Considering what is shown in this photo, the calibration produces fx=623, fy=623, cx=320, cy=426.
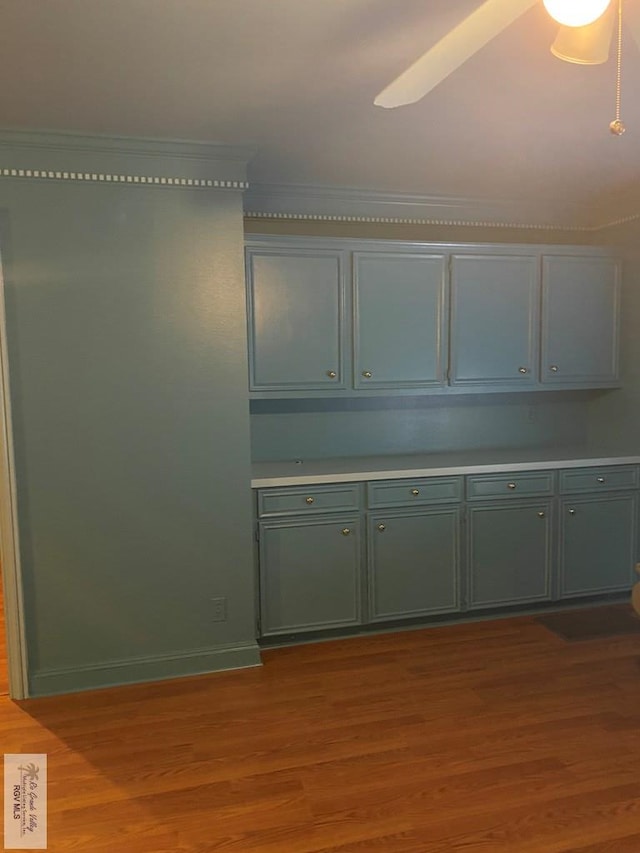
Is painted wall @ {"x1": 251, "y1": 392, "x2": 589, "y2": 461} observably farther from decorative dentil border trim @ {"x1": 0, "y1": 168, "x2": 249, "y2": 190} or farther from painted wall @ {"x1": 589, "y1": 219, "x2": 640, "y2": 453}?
decorative dentil border trim @ {"x1": 0, "y1": 168, "x2": 249, "y2": 190}

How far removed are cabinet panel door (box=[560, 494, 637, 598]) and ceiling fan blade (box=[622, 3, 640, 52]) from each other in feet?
8.44

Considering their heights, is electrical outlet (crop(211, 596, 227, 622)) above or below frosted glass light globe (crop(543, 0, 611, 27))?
below

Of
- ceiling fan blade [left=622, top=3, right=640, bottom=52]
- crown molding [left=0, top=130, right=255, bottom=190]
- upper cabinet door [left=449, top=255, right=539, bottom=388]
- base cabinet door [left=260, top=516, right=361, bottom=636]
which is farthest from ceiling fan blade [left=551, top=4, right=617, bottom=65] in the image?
base cabinet door [left=260, top=516, right=361, bottom=636]

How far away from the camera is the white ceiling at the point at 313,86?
181 cm

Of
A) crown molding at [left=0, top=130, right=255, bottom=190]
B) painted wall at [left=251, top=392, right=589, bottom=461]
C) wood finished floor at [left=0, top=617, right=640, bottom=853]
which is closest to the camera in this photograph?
wood finished floor at [left=0, top=617, right=640, bottom=853]

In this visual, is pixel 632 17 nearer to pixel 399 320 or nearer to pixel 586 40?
pixel 586 40

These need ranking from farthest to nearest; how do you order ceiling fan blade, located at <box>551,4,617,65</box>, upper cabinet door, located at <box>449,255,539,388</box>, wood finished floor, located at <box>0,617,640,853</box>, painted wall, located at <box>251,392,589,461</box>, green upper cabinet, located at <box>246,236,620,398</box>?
painted wall, located at <box>251,392,589,461</box>, upper cabinet door, located at <box>449,255,539,388</box>, green upper cabinet, located at <box>246,236,620,398</box>, wood finished floor, located at <box>0,617,640,853</box>, ceiling fan blade, located at <box>551,4,617,65</box>

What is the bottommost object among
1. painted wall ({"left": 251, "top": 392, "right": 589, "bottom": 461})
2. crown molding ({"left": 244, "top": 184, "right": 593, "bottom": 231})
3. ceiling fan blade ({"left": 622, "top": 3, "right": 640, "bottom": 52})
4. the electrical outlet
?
the electrical outlet

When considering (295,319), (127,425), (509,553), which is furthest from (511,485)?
(127,425)

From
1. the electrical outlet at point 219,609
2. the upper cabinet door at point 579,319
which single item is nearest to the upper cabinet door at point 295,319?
the electrical outlet at point 219,609

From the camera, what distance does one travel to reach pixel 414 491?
3355mm

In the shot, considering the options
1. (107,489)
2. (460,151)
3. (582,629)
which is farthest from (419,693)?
(460,151)

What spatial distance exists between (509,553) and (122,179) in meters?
2.78

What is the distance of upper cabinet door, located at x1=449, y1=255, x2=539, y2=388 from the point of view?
3557 millimetres
